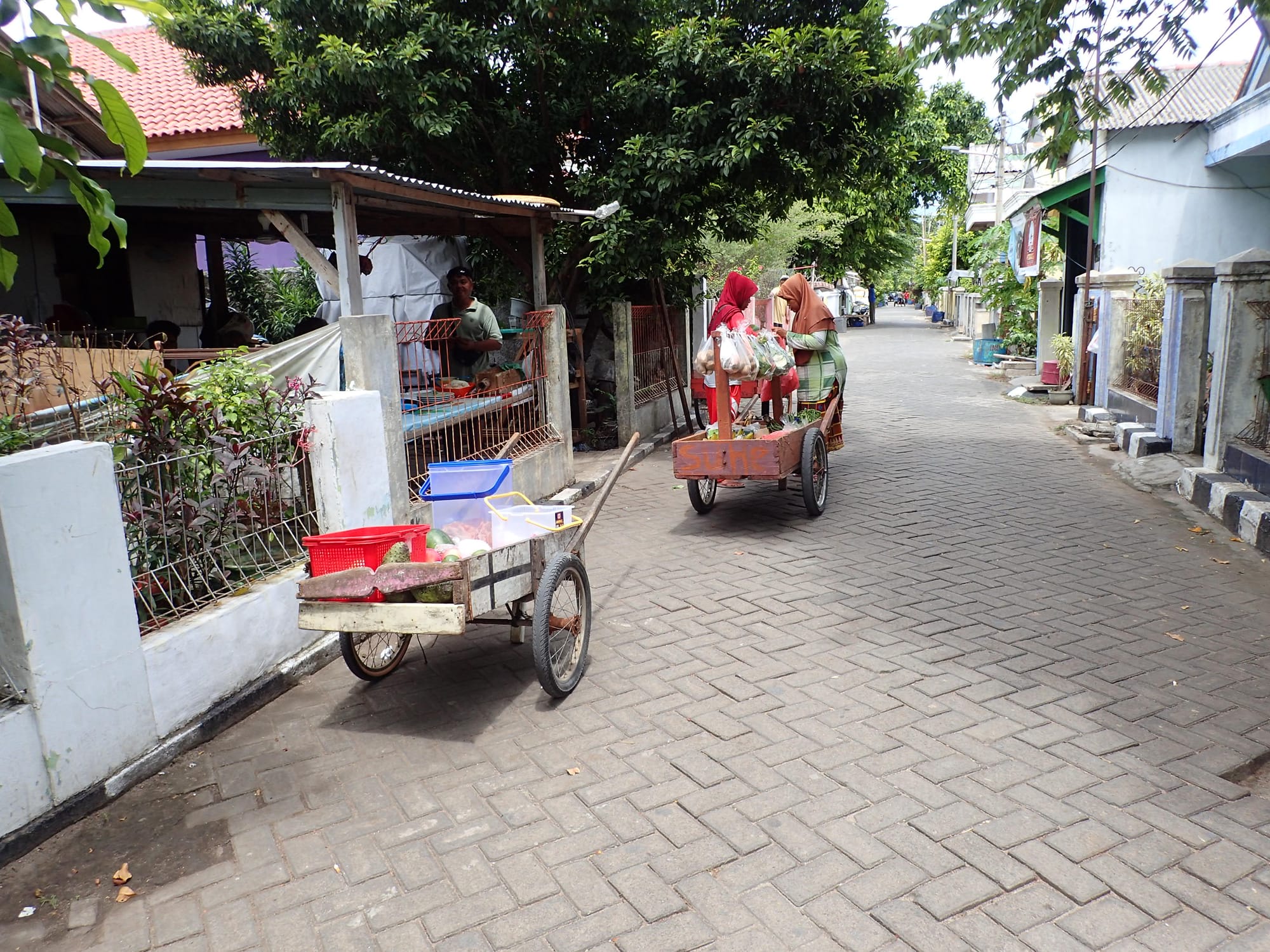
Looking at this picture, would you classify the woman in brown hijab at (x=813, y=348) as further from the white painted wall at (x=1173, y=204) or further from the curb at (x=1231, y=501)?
the white painted wall at (x=1173, y=204)

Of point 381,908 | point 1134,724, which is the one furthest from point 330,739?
point 1134,724

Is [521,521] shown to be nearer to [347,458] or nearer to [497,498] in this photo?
[497,498]

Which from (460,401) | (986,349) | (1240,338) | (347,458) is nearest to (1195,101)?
(986,349)

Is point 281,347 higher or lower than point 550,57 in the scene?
lower

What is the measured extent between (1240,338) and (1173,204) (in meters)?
10.00

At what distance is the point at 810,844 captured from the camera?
3297mm

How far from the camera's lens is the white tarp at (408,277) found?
13281 millimetres

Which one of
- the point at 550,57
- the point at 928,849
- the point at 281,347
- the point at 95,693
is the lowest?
the point at 928,849

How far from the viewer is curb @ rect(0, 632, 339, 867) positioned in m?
3.40

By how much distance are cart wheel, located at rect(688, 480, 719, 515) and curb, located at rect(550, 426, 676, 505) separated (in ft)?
1.94

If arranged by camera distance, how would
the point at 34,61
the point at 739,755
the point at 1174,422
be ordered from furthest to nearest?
the point at 1174,422, the point at 739,755, the point at 34,61

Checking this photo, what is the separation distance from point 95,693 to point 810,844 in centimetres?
276

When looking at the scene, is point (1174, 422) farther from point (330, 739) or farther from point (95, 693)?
point (95, 693)

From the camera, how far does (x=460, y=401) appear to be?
719 centimetres
